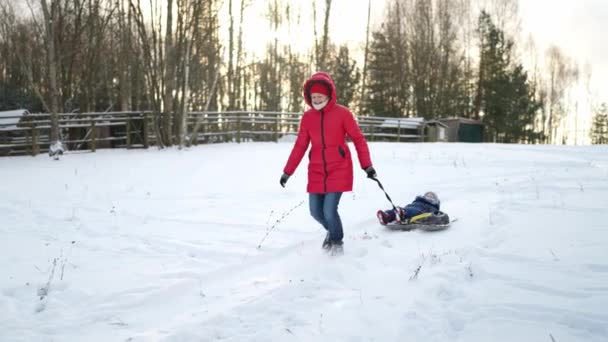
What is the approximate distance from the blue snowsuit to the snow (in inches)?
10.2

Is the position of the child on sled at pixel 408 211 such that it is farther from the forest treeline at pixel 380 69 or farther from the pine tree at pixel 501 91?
the pine tree at pixel 501 91

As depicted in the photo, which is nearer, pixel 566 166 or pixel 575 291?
pixel 575 291

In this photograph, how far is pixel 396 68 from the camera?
1219 inches

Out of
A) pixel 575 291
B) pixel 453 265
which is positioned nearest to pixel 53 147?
pixel 453 265

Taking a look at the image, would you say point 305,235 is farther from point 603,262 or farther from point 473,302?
point 603,262

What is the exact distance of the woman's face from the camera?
3916 mm

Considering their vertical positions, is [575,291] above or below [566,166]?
below

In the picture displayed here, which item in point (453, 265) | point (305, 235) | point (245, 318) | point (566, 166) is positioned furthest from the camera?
point (566, 166)

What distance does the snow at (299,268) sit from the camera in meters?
2.61

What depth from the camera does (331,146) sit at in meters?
3.96

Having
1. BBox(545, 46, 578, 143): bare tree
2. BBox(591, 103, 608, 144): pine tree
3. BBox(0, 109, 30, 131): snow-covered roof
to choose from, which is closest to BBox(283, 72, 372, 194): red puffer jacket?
BBox(0, 109, 30, 131): snow-covered roof

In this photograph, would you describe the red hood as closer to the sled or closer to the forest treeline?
the sled

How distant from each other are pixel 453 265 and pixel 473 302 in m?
0.69

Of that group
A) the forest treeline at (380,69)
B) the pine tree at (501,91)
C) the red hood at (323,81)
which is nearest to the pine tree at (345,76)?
the forest treeline at (380,69)
